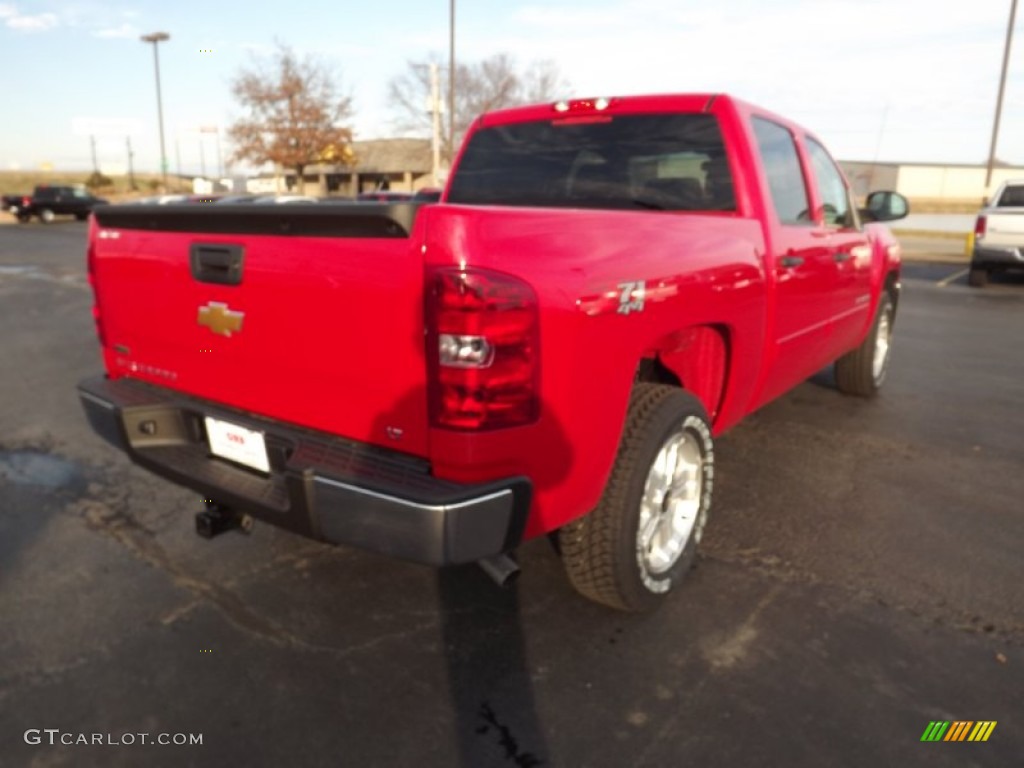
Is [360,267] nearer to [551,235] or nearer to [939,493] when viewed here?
[551,235]

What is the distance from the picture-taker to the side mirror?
5.20 metres

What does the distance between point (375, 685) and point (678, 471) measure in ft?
4.48

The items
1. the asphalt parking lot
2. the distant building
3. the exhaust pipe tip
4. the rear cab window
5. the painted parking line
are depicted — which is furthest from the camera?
the distant building

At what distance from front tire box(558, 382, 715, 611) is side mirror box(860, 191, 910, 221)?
3.03 metres

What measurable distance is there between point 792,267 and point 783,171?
57cm

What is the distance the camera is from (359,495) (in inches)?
82.5

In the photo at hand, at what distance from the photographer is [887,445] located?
482 cm

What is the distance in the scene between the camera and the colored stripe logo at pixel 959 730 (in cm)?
222

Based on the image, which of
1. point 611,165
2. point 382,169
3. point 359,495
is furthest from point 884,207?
point 382,169

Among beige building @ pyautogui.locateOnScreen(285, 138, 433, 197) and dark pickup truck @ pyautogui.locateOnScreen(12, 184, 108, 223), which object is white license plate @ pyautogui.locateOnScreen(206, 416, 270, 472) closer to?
dark pickup truck @ pyautogui.locateOnScreen(12, 184, 108, 223)

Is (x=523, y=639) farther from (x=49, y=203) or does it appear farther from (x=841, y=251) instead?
(x=49, y=203)

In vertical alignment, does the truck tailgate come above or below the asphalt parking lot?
above

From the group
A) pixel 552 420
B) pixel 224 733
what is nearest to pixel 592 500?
pixel 552 420

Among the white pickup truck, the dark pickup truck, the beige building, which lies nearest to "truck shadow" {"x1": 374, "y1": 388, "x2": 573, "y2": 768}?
the white pickup truck
